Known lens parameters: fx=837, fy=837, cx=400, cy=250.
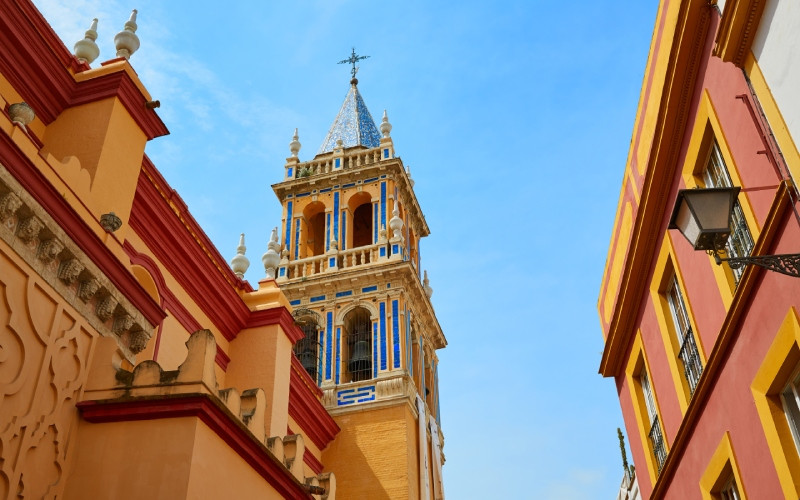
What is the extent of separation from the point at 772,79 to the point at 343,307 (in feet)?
57.6

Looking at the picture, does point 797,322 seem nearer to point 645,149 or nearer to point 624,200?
point 645,149

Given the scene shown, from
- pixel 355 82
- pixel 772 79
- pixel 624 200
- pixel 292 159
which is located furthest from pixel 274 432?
pixel 355 82

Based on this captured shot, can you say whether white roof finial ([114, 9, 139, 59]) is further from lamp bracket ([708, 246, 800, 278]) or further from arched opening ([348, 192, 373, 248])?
arched opening ([348, 192, 373, 248])

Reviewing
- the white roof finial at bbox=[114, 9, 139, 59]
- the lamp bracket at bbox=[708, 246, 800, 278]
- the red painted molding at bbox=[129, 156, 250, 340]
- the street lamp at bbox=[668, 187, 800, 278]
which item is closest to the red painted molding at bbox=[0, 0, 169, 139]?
the white roof finial at bbox=[114, 9, 139, 59]

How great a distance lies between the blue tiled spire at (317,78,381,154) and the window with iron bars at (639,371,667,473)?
17824mm

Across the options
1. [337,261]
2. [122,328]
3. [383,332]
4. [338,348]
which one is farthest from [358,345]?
[122,328]

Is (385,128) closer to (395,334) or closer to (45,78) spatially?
(395,334)

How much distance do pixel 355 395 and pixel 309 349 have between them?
2496mm

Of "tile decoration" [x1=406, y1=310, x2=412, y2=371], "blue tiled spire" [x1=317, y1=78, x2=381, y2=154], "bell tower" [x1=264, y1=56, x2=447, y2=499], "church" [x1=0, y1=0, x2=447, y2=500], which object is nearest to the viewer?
"church" [x1=0, y1=0, x2=447, y2=500]

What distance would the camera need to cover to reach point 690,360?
9617 mm

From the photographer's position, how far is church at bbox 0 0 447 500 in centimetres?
684

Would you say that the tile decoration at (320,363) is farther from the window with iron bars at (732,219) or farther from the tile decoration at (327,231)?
the window with iron bars at (732,219)

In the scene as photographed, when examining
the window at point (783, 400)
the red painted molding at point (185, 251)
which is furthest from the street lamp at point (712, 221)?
the red painted molding at point (185, 251)

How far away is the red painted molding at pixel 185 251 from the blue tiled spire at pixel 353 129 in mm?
14379
